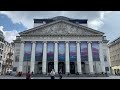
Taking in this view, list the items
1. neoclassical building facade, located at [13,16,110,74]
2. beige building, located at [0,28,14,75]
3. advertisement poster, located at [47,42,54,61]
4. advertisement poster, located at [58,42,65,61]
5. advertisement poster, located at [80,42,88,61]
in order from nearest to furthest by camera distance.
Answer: advertisement poster, located at [80,42,88,61]
advertisement poster, located at [47,42,54,61]
advertisement poster, located at [58,42,65,61]
neoclassical building facade, located at [13,16,110,74]
beige building, located at [0,28,14,75]

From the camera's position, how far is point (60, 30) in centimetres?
3912

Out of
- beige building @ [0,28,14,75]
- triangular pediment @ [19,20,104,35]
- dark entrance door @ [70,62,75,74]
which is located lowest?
dark entrance door @ [70,62,75,74]

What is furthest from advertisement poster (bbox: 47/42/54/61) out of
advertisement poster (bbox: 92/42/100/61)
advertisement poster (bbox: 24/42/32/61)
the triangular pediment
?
advertisement poster (bbox: 92/42/100/61)

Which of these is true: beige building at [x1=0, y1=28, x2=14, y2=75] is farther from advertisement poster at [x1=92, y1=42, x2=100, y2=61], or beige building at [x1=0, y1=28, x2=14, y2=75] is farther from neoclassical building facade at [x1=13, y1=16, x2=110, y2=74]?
advertisement poster at [x1=92, y1=42, x2=100, y2=61]

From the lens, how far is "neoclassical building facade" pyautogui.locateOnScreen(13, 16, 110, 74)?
A: 36.9 m

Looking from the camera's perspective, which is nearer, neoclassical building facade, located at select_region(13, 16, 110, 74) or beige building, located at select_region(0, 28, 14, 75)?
neoclassical building facade, located at select_region(13, 16, 110, 74)

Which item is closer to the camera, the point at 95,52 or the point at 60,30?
the point at 95,52

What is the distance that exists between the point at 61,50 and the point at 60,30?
5.76 meters

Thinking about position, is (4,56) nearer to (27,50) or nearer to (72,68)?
(27,50)

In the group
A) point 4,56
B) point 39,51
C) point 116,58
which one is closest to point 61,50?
point 39,51
